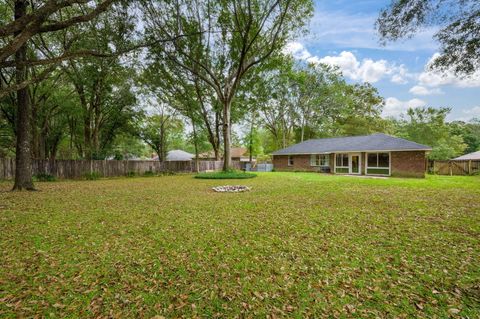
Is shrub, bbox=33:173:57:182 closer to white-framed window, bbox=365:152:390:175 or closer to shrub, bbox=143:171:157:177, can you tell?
shrub, bbox=143:171:157:177

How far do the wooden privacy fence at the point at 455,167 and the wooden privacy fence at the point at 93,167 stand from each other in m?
24.3

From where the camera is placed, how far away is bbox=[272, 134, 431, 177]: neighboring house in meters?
16.6

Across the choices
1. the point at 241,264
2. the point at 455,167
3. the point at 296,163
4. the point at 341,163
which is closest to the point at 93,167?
the point at 241,264

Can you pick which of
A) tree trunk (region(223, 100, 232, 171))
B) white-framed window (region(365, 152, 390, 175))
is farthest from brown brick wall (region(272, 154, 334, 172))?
tree trunk (region(223, 100, 232, 171))

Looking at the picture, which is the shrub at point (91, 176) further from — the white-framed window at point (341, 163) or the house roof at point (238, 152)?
the house roof at point (238, 152)

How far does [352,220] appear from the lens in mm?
5254

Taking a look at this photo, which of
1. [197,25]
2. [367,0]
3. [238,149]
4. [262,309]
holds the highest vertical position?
[197,25]

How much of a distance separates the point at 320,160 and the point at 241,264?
22.0m

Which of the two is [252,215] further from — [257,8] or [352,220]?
[257,8]

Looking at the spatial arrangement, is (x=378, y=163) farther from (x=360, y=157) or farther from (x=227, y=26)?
(x=227, y=26)

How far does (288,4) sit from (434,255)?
1461 cm

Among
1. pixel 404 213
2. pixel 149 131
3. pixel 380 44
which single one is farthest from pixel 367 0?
pixel 149 131

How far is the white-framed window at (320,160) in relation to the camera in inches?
893

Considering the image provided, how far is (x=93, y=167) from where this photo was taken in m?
16.8
